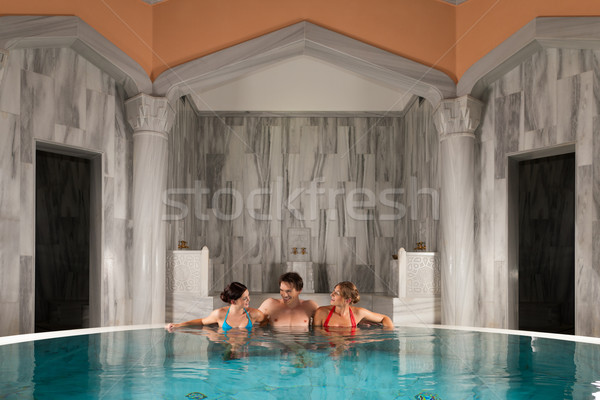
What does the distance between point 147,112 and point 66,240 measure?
79.3 inches

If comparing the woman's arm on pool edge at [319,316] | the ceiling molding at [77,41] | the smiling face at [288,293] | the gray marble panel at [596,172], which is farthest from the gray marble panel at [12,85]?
the gray marble panel at [596,172]

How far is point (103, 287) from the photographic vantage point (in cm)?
714

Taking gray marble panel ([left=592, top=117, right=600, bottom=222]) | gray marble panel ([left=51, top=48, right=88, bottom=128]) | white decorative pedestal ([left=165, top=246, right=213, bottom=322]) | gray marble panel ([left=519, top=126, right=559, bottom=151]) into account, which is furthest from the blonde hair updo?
gray marble panel ([left=51, top=48, right=88, bottom=128])

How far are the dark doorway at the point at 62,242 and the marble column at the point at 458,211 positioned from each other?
184 inches

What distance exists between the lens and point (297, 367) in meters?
3.97

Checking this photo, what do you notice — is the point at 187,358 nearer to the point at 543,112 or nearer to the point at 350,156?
the point at 543,112

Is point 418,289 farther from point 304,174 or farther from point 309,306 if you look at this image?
point 304,174

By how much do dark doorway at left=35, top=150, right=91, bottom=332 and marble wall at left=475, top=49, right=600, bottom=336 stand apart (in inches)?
205

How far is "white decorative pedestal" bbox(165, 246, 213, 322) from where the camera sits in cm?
770

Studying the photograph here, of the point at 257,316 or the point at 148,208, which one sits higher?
the point at 148,208

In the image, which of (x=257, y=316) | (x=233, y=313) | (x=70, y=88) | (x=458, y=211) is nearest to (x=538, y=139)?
(x=458, y=211)

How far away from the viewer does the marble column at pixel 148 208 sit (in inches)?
288

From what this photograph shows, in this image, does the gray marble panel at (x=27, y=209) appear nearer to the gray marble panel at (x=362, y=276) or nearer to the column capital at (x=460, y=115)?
the column capital at (x=460, y=115)

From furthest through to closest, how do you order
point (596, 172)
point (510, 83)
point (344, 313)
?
point (510, 83)
point (596, 172)
point (344, 313)
